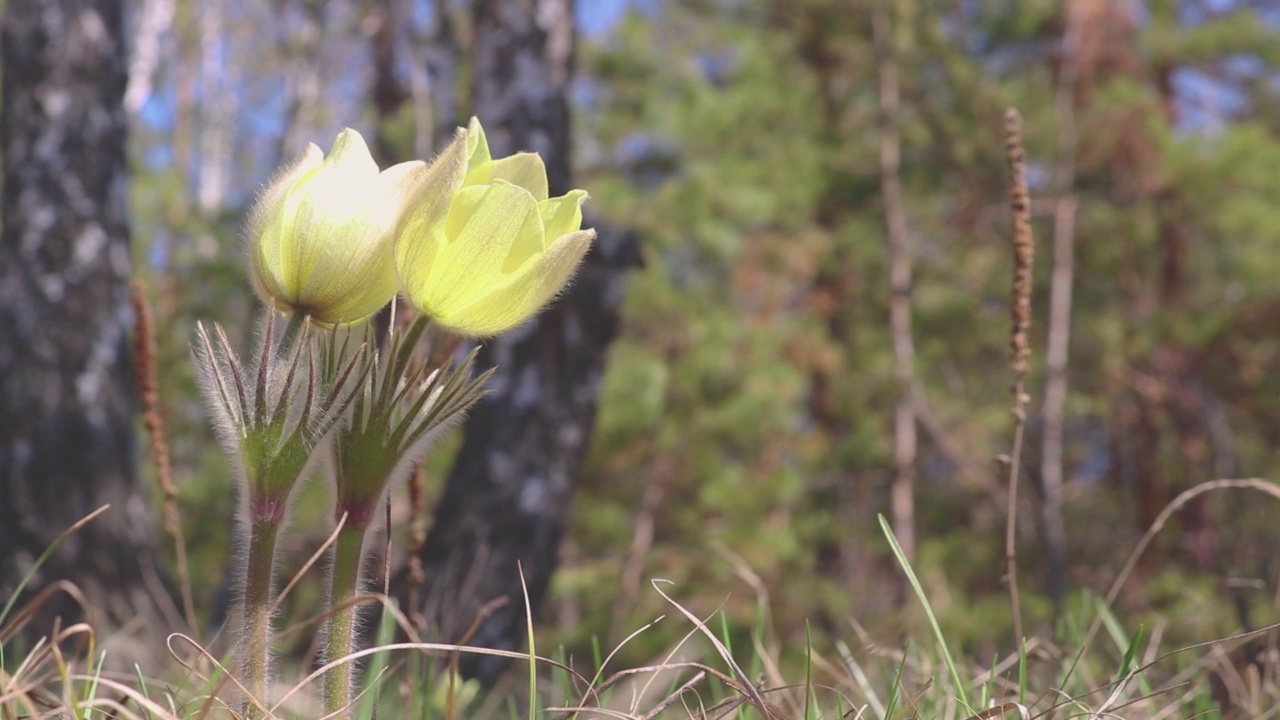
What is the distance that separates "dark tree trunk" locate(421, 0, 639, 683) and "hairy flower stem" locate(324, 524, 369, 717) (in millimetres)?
1962

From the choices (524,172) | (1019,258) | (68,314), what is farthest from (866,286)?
(524,172)

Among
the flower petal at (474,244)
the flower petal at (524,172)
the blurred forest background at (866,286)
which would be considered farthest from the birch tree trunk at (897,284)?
the flower petal at (474,244)

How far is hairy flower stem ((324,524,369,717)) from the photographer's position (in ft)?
2.35

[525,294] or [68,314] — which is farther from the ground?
[525,294]

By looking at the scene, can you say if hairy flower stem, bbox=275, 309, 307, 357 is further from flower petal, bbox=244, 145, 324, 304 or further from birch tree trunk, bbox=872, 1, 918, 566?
birch tree trunk, bbox=872, 1, 918, 566

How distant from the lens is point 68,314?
2645 millimetres

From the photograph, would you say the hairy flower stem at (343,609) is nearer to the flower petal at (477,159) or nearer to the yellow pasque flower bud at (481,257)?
the yellow pasque flower bud at (481,257)

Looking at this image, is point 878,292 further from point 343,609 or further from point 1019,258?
point 343,609

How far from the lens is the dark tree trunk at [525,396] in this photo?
289 centimetres

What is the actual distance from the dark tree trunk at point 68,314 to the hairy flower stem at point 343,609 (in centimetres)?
192

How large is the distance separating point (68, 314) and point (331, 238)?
2.28m

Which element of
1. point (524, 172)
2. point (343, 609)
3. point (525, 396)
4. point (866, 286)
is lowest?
point (866, 286)

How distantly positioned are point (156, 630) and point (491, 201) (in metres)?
2.09

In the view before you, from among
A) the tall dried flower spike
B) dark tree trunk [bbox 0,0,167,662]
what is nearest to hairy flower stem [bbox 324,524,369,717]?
the tall dried flower spike
